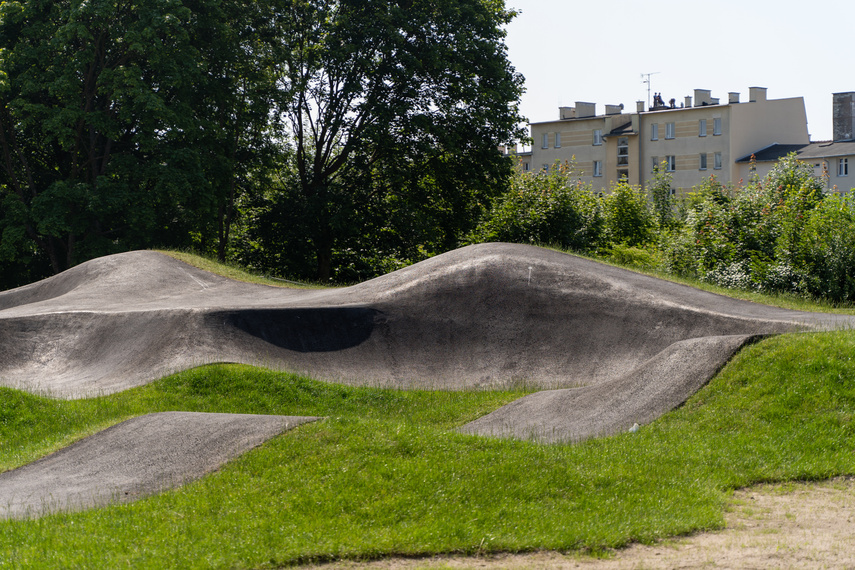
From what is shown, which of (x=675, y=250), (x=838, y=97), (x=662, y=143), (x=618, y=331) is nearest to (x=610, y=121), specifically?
(x=662, y=143)

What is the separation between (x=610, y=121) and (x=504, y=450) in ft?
241

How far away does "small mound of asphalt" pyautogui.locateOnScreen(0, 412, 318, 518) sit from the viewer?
7.98m

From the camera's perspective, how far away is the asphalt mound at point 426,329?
14688 millimetres

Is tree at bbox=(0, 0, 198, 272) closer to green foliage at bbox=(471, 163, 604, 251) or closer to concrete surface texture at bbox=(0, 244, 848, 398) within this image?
concrete surface texture at bbox=(0, 244, 848, 398)

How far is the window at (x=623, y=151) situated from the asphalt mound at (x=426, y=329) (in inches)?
2423

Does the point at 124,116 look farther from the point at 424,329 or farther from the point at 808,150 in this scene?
the point at 808,150

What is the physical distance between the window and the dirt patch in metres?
72.6

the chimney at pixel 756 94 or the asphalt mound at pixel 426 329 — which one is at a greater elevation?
the chimney at pixel 756 94

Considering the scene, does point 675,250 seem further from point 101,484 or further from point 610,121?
point 610,121

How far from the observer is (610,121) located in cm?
7750

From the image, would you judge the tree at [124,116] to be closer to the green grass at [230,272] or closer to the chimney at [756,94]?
the green grass at [230,272]

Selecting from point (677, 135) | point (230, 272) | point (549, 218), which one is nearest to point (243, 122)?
point (230, 272)

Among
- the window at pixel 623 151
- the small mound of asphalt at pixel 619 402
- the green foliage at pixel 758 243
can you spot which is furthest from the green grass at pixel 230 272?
the window at pixel 623 151

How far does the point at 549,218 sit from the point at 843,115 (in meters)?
50.9
